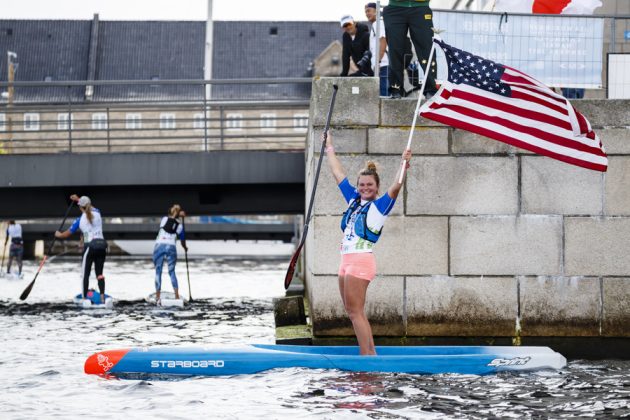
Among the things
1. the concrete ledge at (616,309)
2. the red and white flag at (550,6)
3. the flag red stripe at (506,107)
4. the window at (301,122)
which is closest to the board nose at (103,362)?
the flag red stripe at (506,107)

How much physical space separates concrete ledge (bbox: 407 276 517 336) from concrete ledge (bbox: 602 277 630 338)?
0.99 meters

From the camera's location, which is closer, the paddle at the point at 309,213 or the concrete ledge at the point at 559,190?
the paddle at the point at 309,213

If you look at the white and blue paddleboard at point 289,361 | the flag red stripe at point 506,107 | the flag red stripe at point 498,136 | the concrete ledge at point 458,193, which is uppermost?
the flag red stripe at point 506,107

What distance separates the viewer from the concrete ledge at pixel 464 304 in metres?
11.2

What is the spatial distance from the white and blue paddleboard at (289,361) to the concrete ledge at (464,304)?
1050mm

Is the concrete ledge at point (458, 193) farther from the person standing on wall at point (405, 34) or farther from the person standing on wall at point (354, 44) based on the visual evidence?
the person standing on wall at point (354, 44)

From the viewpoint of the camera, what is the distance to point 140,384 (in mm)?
9523

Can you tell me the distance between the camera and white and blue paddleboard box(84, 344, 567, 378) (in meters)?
9.78

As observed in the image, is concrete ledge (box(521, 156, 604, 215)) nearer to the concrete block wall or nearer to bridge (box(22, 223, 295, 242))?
the concrete block wall

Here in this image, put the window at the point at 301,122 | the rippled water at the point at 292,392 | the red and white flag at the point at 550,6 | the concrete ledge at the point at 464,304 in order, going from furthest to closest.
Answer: the window at the point at 301,122
the red and white flag at the point at 550,6
the concrete ledge at the point at 464,304
the rippled water at the point at 292,392

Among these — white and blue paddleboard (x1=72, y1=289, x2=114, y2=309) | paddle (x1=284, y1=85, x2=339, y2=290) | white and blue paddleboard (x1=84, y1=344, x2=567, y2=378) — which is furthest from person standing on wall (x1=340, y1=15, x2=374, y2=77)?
white and blue paddleboard (x1=72, y1=289, x2=114, y2=309)

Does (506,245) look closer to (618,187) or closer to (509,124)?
(618,187)

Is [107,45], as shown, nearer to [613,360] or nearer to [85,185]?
[85,185]

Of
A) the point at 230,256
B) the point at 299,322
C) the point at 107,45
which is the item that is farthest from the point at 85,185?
the point at 107,45
